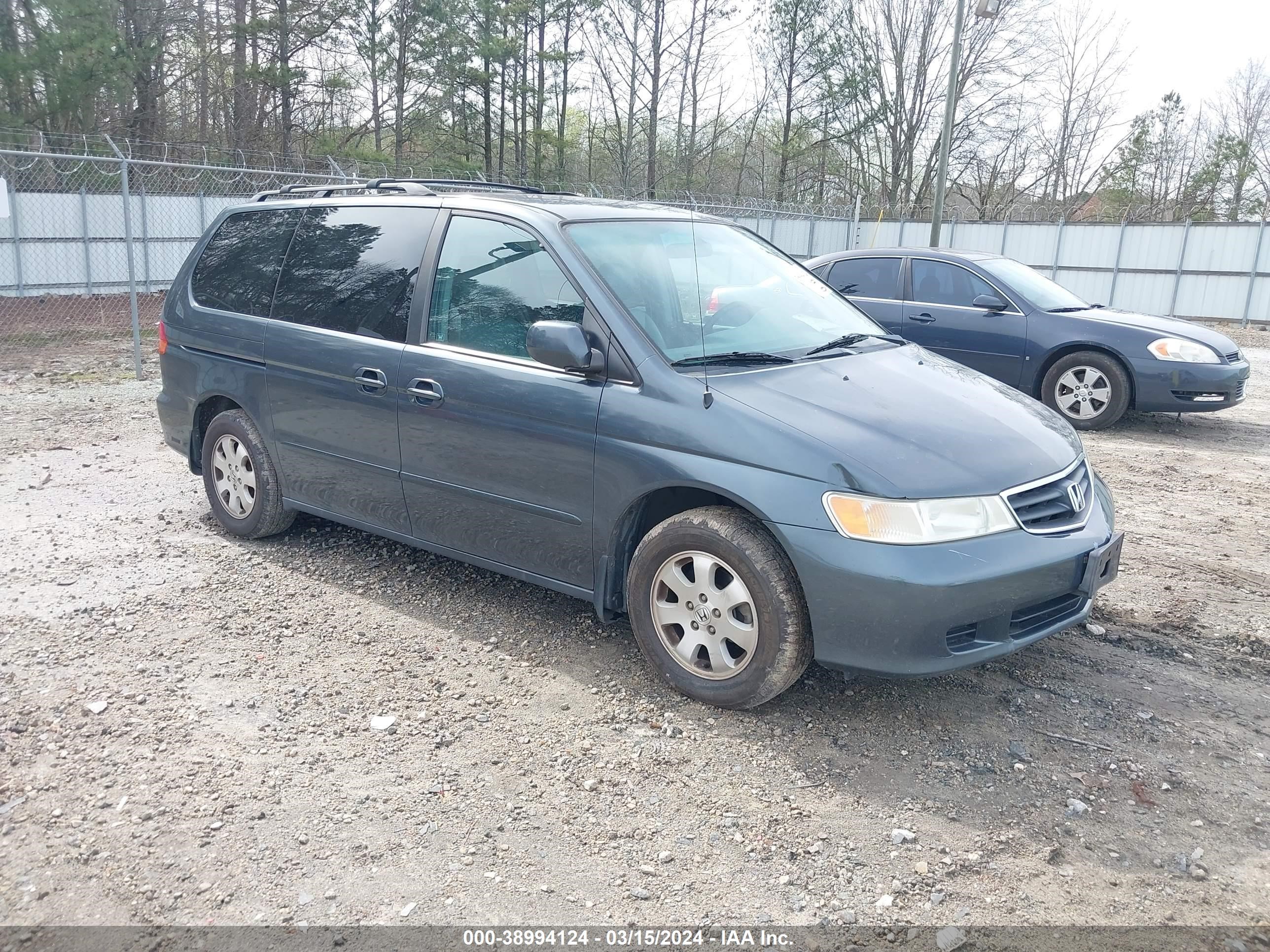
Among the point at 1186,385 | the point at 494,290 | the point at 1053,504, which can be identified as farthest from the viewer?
the point at 1186,385

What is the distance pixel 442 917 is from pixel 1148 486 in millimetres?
6147

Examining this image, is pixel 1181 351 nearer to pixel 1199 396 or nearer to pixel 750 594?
pixel 1199 396

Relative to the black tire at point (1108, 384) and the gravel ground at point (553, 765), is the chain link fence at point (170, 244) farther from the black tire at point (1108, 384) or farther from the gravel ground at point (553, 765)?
the gravel ground at point (553, 765)

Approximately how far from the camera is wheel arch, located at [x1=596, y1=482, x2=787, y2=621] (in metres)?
3.77

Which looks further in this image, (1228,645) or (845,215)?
(845,215)

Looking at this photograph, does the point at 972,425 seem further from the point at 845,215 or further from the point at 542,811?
the point at 845,215

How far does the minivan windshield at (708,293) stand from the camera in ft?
13.1

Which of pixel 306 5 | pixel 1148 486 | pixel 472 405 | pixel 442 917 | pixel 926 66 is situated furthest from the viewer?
pixel 926 66

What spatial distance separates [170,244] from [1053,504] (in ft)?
63.8

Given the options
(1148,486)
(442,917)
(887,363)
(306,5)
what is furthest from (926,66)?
(442,917)

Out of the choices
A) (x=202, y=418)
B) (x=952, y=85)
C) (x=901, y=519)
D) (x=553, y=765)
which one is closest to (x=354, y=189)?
(x=202, y=418)

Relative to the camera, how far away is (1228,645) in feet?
14.2

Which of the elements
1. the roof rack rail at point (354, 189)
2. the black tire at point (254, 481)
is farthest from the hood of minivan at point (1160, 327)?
the black tire at point (254, 481)

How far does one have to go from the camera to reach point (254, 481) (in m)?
5.35
